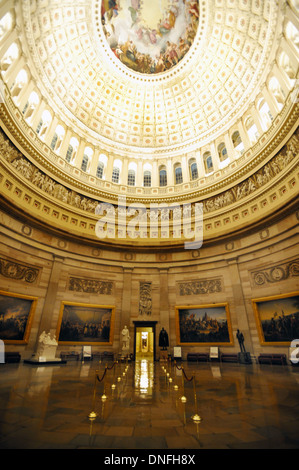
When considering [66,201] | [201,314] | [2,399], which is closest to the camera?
[2,399]

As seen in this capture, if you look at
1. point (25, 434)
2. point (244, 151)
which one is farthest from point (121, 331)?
point (244, 151)

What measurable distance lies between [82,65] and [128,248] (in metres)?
20.8

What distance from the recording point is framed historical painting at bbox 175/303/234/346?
1714 centimetres

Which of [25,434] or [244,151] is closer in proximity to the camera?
[25,434]

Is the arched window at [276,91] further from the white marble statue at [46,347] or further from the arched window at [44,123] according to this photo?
the white marble statue at [46,347]

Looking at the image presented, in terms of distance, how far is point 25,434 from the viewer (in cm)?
336

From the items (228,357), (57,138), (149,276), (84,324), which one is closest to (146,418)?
(228,357)

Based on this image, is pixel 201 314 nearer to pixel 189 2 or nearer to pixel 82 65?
pixel 82 65

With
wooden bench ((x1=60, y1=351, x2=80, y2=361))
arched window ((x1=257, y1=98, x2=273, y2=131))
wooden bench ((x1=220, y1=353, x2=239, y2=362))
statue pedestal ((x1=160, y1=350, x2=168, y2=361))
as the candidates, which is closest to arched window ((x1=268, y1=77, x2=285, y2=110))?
arched window ((x1=257, y1=98, x2=273, y2=131))

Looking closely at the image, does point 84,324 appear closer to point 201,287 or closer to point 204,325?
point 204,325

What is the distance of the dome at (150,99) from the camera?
17.3 m
